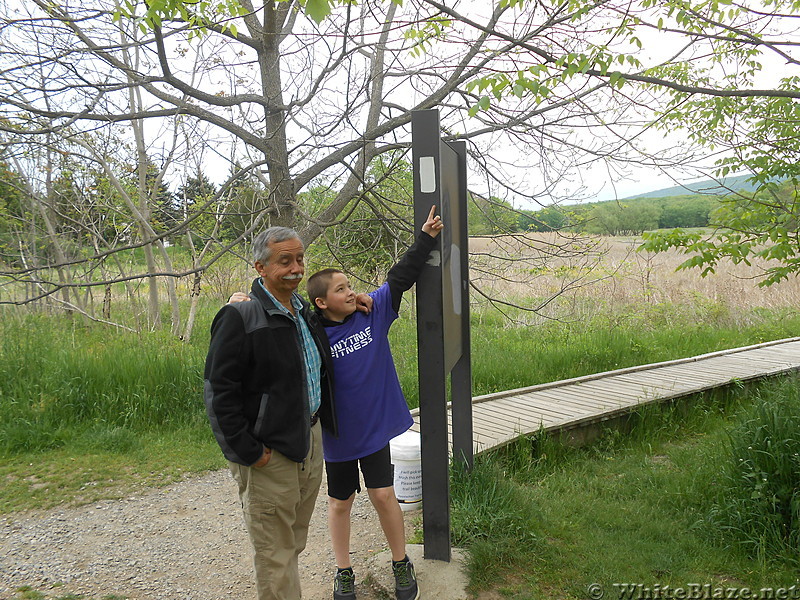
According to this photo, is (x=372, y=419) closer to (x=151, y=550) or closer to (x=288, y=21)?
(x=151, y=550)

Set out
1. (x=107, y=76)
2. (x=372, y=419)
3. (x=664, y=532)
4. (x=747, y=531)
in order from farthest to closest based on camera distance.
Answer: (x=107, y=76)
(x=664, y=532)
(x=747, y=531)
(x=372, y=419)

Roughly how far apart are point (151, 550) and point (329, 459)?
5.77 feet

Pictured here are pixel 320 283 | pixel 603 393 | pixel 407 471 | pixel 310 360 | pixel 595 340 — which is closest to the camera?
pixel 310 360

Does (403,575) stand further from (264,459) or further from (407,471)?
(407,471)

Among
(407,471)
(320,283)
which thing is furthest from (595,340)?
(320,283)

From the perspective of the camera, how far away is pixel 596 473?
16.2ft

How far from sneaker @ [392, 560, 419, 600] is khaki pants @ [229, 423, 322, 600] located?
0.61 metres

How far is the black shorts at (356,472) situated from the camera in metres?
2.81

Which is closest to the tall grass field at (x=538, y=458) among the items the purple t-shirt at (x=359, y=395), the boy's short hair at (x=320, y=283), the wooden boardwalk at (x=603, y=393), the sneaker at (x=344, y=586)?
the wooden boardwalk at (x=603, y=393)

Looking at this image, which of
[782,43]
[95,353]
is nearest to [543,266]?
[782,43]

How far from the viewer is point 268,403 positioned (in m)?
2.35

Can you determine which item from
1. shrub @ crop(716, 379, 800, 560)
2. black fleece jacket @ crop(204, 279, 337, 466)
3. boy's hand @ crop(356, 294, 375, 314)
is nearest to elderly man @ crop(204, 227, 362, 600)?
black fleece jacket @ crop(204, 279, 337, 466)

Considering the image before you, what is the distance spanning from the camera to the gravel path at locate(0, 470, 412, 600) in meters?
3.36

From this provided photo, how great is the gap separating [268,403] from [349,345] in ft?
1.85
